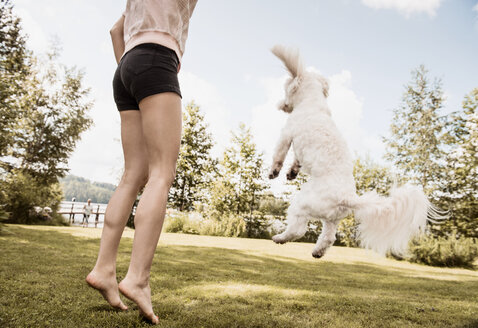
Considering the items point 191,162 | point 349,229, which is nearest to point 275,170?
point 349,229

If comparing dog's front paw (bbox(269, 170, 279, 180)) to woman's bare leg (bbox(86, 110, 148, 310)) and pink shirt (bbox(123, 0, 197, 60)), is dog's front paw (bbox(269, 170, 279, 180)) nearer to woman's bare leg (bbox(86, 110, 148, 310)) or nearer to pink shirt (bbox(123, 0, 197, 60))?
woman's bare leg (bbox(86, 110, 148, 310))

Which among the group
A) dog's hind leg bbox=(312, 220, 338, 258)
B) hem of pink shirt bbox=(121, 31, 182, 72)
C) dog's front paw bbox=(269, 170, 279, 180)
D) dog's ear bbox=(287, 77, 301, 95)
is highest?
dog's ear bbox=(287, 77, 301, 95)

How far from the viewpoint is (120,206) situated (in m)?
1.74

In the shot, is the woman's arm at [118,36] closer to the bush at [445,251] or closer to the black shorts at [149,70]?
the black shorts at [149,70]

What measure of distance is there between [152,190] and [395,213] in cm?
133

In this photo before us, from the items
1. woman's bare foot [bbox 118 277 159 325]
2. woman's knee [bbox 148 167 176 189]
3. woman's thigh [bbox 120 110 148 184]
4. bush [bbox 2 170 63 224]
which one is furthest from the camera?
→ bush [bbox 2 170 63 224]

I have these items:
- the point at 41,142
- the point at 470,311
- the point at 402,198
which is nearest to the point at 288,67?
the point at 402,198

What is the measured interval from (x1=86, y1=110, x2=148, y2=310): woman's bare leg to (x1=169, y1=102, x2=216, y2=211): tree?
1971 centimetres

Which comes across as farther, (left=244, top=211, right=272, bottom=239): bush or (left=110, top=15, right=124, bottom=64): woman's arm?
(left=244, top=211, right=272, bottom=239): bush

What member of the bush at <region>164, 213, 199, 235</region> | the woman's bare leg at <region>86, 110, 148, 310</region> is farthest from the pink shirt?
the bush at <region>164, 213, 199, 235</region>

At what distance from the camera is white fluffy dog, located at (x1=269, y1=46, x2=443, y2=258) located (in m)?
1.68

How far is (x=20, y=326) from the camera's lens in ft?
5.66

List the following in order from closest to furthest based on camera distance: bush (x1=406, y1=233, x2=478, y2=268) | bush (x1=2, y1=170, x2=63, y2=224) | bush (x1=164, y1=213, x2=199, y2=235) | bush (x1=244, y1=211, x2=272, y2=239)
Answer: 1. bush (x1=406, y1=233, x2=478, y2=268)
2. bush (x1=2, y1=170, x2=63, y2=224)
3. bush (x1=244, y1=211, x2=272, y2=239)
4. bush (x1=164, y1=213, x2=199, y2=235)

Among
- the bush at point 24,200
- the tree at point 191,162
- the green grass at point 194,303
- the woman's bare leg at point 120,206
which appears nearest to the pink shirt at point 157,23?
the woman's bare leg at point 120,206
